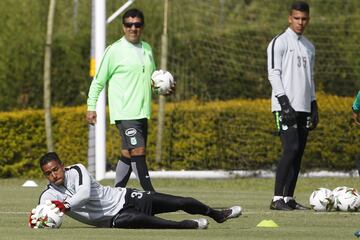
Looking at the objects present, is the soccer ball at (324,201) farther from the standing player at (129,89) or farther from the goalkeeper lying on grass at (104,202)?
the goalkeeper lying on grass at (104,202)

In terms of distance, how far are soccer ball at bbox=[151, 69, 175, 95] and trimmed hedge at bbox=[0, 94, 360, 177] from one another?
9100mm

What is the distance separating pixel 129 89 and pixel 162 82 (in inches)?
15.3

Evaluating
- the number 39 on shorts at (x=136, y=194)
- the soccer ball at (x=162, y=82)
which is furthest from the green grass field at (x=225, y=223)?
the soccer ball at (x=162, y=82)

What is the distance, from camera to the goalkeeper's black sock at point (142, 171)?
13.9 m

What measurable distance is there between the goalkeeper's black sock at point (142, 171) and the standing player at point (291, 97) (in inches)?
54.8

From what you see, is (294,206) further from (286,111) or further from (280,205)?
(286,111)

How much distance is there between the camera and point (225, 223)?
12.1 meters

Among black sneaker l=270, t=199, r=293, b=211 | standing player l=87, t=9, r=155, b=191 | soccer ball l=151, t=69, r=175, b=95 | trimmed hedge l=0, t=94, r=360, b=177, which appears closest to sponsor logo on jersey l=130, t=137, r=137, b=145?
standing player l=87, t=9, r=155, b=191

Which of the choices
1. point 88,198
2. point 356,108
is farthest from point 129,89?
point 88,198

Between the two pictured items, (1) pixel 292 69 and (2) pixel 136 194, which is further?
(1) pixel 292 69

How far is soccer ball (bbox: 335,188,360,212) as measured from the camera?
1327 centimetres

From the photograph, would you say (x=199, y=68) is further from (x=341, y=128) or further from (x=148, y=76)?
→ (x=148, y=76)

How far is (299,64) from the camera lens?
14.1m

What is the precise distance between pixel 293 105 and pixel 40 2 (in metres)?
13.6
